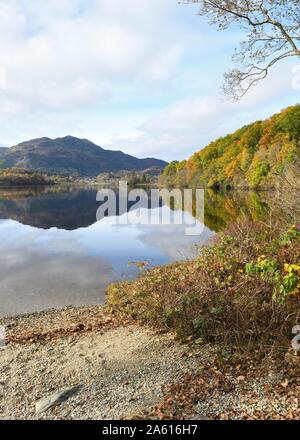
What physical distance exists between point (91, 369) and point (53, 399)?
1.39 m

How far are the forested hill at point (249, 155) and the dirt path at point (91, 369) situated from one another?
5592 cm

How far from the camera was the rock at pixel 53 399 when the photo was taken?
278 inches

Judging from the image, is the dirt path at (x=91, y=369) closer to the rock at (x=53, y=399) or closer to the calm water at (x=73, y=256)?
the rock at (x=53, y=399)

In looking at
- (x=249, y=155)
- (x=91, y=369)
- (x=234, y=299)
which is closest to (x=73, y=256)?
(x=91, y=369)

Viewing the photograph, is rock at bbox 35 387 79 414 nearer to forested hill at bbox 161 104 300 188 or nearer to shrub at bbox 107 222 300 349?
shrub at bbox 107 222 300 349

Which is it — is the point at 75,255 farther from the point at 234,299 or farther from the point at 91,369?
the point at 234,299

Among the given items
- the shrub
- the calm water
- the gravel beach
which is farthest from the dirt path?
the calm water

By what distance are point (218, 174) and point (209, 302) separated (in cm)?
10431

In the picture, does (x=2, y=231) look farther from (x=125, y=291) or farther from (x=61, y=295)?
(x=125, y=291)

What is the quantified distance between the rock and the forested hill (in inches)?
2310

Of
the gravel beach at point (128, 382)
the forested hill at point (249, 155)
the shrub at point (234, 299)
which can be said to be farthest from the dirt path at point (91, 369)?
the forested hill at point (249, 155)

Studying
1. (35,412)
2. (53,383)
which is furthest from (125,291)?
(35,412)

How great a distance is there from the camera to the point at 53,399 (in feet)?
23.6

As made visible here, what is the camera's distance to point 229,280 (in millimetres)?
10453
